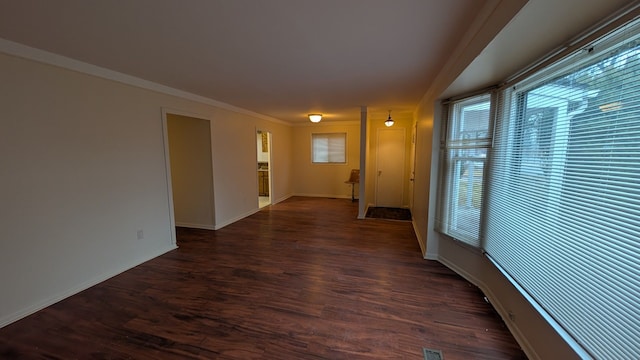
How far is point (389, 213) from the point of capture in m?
6.04

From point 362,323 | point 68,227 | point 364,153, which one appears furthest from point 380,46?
point 68,227

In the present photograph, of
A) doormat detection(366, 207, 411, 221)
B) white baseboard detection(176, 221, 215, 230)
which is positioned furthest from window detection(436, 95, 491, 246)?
white baseboard detection(176, 221, 215, 230)

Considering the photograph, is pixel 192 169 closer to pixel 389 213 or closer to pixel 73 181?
pixel 73 181

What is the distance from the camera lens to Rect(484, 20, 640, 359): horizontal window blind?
1.14 metres


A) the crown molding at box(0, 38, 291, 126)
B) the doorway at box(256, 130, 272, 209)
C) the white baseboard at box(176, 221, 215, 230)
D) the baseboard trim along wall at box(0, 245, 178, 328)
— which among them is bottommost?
the baseboard trim along wall at box(0, 245, 178, 328)

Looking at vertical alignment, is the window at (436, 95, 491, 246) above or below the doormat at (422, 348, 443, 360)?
above

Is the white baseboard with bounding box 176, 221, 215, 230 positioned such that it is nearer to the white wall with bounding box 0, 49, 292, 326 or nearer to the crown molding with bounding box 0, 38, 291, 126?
the white wall with bounding box 0, 49, 292, 326

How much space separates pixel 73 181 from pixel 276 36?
8.32 feet

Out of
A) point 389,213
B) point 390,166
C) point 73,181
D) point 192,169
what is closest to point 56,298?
point 73,181

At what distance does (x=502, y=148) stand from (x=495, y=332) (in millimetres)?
1565

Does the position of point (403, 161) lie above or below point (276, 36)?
below

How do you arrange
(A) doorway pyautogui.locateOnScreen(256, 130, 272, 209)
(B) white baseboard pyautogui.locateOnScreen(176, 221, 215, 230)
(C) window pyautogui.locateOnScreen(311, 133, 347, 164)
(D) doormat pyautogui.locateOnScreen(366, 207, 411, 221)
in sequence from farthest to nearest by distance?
(A) doorway pyautogui.locateOnScreen(256, 130, 272, 209)
(C) window pyautogui.locateOnScreen(311, 133, 347, 164)
(D) doormat pyautogui.locateOnScreen(366, 207, 411, 221)
(B) white baseboard pyautogui.locateOnScreen(176, 221, 215, 230)

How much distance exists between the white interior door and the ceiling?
3.27 m

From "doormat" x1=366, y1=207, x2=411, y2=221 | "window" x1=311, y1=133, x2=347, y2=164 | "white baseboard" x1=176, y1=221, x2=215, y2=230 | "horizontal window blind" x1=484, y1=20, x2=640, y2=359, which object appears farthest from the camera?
"window" x1=311, y1=133, x2=347, y2=164
